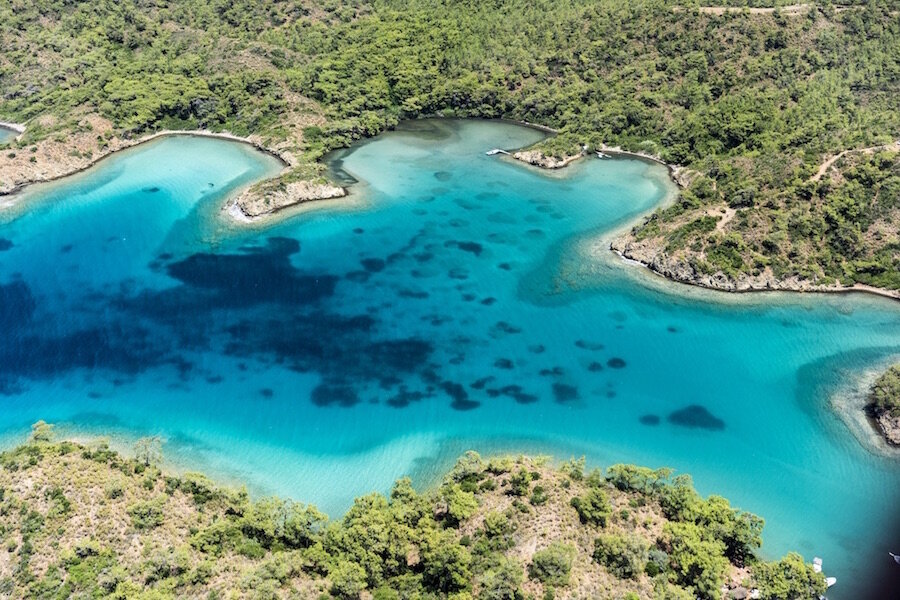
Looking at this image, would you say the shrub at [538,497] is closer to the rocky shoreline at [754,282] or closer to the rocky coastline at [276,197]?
the rocky shoreline at [754,282]

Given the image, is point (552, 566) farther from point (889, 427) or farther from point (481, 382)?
point (889, 427)

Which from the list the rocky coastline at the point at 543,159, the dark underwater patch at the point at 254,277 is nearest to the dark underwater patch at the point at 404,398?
the dark underwater patch at the point at 254,277

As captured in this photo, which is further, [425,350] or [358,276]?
[358,276]

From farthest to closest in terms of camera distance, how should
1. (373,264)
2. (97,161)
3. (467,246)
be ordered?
(97,161), (467,246), (373,264)

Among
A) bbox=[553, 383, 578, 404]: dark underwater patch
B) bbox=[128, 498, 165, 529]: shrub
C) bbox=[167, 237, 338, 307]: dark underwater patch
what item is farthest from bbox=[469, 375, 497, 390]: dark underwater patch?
bbox=[128, 498, 165, 529]: shrub

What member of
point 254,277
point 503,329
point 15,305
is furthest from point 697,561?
point 15,305

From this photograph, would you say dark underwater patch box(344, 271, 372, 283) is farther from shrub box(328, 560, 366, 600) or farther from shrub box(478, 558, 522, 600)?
shrub box(478, 558, 522, 600)
